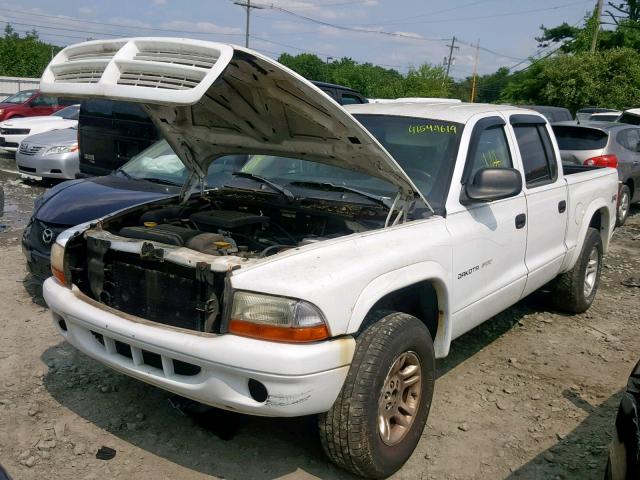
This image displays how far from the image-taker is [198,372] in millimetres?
2807

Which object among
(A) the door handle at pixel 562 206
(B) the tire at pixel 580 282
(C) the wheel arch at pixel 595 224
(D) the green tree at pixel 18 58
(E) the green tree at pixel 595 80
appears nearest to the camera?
(A) the door handle at pixel 562 206

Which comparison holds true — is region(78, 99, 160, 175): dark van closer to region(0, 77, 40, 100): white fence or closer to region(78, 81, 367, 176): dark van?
region(78, 81, 367, 176): dark van

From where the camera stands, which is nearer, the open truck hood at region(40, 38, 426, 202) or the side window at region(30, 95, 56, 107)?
the open truck hood at region(40, 38, 426, 202)

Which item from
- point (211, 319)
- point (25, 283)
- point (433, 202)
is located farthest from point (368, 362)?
point (25, 283)

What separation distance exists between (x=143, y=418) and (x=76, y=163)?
26.5ft

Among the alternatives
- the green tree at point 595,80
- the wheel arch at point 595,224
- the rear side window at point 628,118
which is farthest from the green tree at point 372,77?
the wheel arch at point 595,224

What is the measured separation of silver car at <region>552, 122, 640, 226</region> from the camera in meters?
9.60

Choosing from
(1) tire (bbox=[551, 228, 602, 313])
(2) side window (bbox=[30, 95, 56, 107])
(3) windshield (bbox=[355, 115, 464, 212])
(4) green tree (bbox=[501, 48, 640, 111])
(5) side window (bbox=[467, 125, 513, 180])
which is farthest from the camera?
(4) green tree (bbox=[501, 48, 640, 111])

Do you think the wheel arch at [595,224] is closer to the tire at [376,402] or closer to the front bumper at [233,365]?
the tire at [376,402]

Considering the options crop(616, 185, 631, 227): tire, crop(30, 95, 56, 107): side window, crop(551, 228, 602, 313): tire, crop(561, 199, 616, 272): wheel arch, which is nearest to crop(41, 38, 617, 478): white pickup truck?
crop(561, 199, 616, 272): wheel arch

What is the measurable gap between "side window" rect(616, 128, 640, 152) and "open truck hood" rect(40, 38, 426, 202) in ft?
26.5

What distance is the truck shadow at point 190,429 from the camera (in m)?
3.13

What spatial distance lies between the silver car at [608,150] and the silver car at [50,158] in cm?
801

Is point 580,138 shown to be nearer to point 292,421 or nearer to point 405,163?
point 405,163
